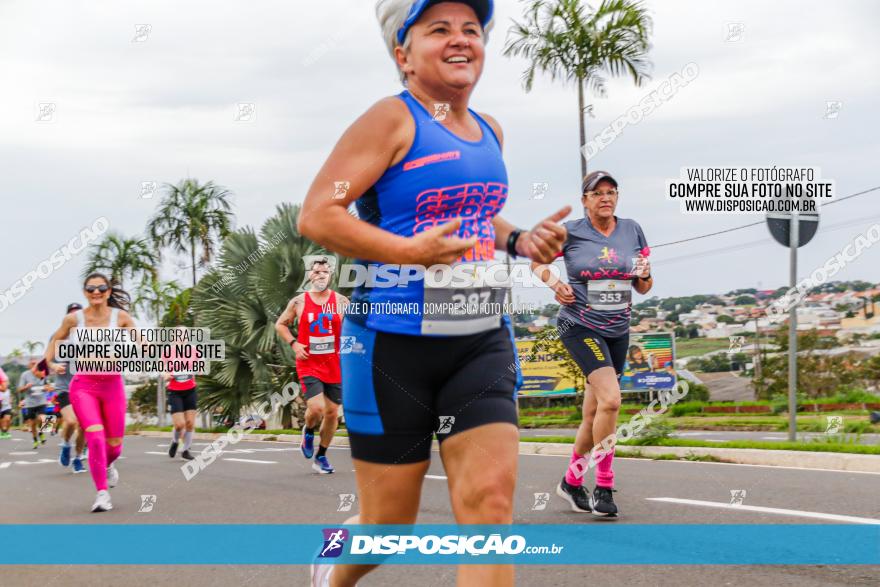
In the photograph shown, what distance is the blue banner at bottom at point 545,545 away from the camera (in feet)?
15.8

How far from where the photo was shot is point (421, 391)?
8.98ft

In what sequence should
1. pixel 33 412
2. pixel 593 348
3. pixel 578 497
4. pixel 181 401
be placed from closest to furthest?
pixel 593 348 < pixel 578 497 < pixel 181 401 < pixel 33 412

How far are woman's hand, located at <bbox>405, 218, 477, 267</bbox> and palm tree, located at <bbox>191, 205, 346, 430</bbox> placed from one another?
1835 cm

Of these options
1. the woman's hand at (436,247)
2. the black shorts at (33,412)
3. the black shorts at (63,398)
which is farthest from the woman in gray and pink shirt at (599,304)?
the black shorts at (33,412)


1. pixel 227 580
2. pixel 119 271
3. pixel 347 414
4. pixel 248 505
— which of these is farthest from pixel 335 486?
pixel 119 271

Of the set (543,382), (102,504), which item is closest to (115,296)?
(102,504)

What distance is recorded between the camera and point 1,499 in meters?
9.61

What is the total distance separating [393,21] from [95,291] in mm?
6126

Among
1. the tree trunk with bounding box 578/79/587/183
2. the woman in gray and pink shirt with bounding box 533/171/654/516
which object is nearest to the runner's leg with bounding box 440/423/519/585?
the woman in gray and pink shirt with bounding box 533/171/654/516

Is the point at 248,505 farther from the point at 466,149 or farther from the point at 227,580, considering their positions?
the point at 466,149

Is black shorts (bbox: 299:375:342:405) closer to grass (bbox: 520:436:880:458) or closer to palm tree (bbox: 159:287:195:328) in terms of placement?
grass (bbox: 520:436:880:458)

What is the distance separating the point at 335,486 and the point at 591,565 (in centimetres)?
474

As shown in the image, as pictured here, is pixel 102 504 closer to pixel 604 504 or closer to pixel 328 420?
pixel 328 420

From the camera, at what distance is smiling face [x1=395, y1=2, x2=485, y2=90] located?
278 cm
